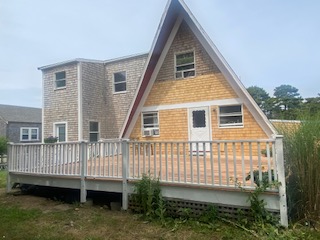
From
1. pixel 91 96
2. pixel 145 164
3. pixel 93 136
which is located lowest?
pixel 145 164

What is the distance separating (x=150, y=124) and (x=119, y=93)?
5385 mm

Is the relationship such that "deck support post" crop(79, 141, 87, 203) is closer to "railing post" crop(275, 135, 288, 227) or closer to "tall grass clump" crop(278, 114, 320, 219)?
"railing post" crop(275, 135, 288, 227)

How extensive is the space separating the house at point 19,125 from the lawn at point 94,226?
2276 centimetres

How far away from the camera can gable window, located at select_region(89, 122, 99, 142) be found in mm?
15734

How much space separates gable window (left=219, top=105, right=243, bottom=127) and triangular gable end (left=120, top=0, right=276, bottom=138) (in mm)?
479

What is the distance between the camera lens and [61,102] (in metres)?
16.0

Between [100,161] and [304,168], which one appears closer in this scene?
[304,168]

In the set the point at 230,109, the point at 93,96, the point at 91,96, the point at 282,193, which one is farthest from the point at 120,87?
the point at 282,193

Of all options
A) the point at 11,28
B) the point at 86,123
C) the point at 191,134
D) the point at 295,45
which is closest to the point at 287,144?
the point at 191,134

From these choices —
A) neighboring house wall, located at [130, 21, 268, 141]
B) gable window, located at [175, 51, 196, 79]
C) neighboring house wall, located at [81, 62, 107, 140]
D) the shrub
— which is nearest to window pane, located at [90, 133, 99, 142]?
neighboring house wall, located at [81, 62, 107, 140]

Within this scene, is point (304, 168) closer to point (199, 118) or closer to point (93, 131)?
point (199, 118)

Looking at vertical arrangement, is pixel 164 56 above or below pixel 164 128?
above

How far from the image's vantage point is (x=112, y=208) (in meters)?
5.66

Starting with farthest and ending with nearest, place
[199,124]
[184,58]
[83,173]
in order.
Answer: [184,58]
[199,124]
[83,173]
